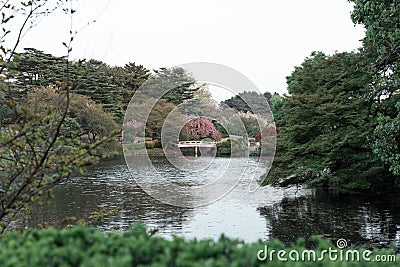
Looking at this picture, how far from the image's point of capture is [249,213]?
364 inches

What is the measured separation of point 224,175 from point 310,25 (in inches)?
226

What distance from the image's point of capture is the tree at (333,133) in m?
9.90

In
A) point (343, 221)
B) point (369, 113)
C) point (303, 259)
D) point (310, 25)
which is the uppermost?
point (310, 25)

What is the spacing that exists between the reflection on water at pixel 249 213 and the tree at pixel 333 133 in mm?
610

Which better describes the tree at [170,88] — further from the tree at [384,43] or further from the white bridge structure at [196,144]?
the tree at [384,43]

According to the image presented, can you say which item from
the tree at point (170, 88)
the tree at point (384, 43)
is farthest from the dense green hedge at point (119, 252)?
the tree at point (170, 88)

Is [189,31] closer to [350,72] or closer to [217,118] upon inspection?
[217,118]

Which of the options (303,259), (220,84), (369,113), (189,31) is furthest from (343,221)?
(189,31)

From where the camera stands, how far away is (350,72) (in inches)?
388

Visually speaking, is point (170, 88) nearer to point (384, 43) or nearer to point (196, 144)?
point (196, 144)

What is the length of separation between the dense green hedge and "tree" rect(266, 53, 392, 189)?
8.55 metres

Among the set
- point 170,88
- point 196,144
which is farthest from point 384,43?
point 196,144

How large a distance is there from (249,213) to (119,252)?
26.4ft

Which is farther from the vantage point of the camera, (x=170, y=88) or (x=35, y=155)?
(x=170, y=88)
